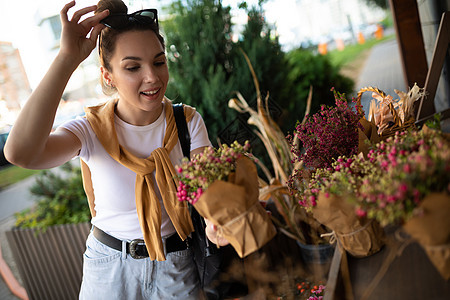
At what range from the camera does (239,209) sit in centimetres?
90

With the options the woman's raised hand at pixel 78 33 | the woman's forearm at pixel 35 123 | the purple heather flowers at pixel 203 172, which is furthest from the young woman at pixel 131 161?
the purple heather flowers at pixel 203 172

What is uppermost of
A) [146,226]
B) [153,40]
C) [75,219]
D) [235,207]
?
[153,40]

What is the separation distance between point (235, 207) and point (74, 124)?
2.45 feet

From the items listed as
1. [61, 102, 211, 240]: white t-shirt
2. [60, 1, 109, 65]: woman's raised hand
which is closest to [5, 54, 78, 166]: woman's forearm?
[60, 1, 109, 65]: woman's raised hand

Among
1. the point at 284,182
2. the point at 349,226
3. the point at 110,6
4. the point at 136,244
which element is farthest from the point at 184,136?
the point at 284,182

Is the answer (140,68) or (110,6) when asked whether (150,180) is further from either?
(110,6)

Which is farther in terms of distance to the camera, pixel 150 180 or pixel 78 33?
pixel 150 180

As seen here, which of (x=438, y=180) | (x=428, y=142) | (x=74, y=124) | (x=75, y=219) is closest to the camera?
(x=438, y=180)

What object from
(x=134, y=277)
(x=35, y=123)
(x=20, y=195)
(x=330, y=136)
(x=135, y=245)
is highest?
(x=35, y=123)

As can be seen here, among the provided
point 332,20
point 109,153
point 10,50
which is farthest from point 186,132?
point 332,20

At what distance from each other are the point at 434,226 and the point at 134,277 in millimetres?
1095

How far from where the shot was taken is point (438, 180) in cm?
70

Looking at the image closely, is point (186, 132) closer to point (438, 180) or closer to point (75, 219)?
point (438, 180)

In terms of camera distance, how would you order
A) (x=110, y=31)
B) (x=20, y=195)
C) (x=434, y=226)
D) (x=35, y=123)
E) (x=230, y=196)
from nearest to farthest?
(x=434, y=226) → (x=230, y=196) → (x=35, y=123) → (x=110, y=31) → (x=20, y=195)
